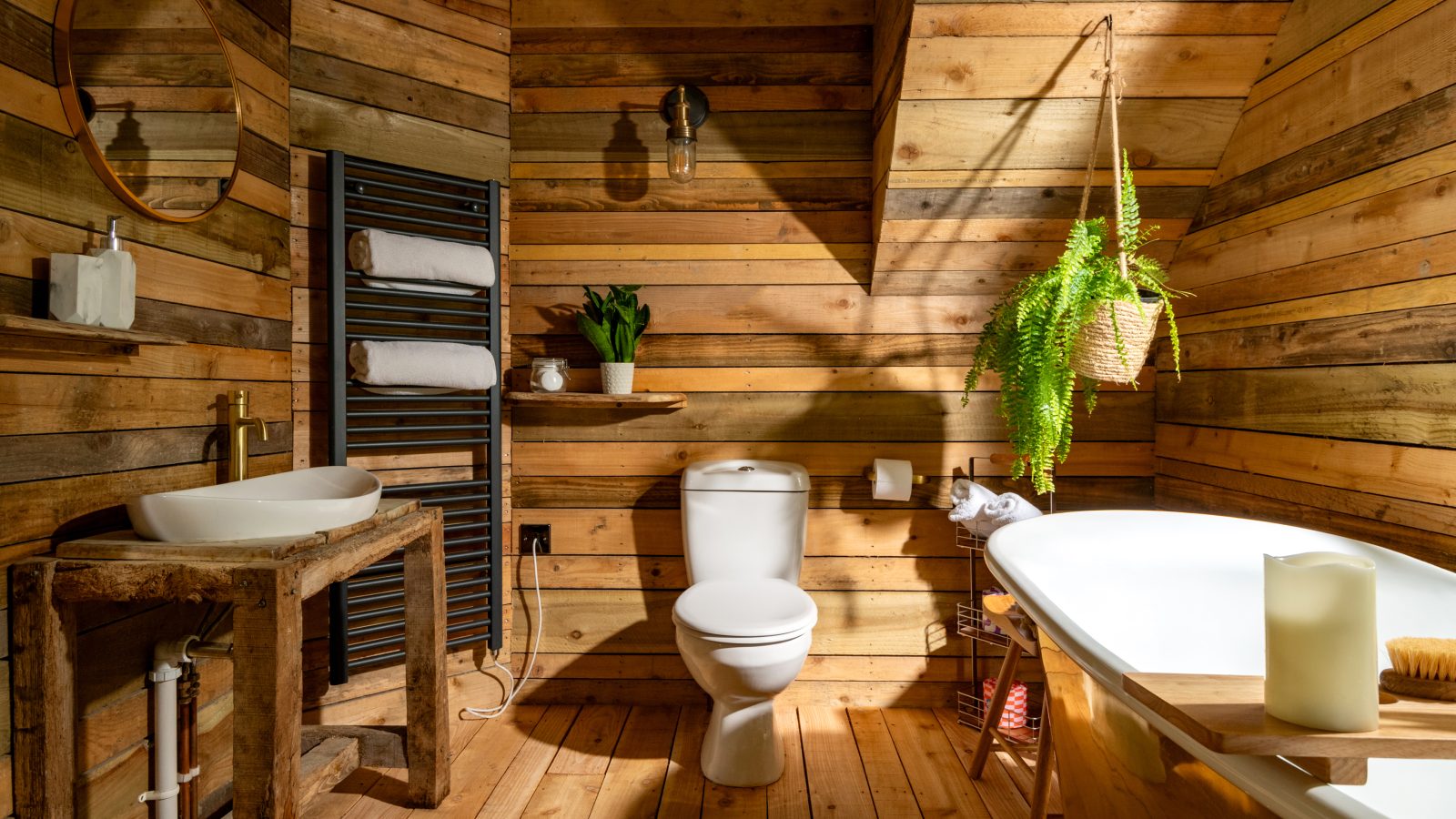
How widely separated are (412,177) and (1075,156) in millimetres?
1833

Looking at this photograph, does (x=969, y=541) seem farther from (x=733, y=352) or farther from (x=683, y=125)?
(x=683, y=125)

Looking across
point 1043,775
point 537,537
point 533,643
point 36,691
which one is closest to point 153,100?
point 36,691

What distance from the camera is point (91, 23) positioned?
1.46 m

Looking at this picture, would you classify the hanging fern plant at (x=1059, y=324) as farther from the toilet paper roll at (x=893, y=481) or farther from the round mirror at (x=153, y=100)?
the round mirror at (x=153, y=100)

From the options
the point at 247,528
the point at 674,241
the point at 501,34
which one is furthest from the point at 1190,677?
the point at 501,34

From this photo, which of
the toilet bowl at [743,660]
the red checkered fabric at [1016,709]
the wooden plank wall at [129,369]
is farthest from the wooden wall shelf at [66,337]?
the red checkered fabric at [1016,709]

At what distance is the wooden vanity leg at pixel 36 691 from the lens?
127 cm

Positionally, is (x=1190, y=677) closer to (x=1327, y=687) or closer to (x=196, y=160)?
(x=1327, y=687)

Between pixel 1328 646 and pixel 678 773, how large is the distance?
1696 millimetres

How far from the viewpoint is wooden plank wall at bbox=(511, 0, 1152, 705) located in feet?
7.80

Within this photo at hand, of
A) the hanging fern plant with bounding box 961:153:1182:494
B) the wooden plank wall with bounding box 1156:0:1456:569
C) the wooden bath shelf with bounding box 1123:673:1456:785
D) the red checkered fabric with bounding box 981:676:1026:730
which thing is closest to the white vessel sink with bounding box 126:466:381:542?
the wooden bath shelf with bounding box 1123:673:1456:785

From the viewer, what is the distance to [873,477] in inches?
91.7

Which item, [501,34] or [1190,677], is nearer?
[1190,677]

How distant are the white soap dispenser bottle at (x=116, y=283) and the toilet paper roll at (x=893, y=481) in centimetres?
185
